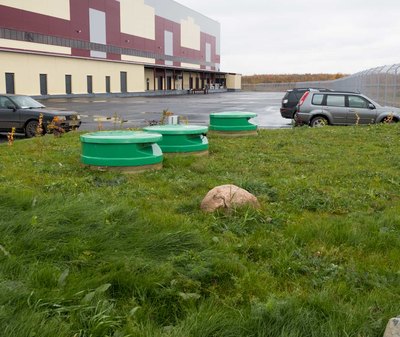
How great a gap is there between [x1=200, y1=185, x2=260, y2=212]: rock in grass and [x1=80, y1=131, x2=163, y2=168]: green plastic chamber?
2465mm

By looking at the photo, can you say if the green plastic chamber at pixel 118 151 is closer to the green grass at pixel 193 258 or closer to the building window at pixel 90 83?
the green grass at pixel 193 258

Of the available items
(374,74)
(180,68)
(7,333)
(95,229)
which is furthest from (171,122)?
(180,68)

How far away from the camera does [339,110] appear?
61.1 ft

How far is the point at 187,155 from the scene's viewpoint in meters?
9.55

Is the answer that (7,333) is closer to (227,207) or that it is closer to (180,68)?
(227,207)

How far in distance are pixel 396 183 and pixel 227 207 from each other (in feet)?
10.3

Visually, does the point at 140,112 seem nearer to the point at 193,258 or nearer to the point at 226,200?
the point at 226,200

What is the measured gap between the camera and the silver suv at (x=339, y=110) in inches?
730

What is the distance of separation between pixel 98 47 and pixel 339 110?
42326mm

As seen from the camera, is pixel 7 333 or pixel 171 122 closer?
pixel 7 333

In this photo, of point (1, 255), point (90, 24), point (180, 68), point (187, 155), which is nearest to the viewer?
point (1, 255)

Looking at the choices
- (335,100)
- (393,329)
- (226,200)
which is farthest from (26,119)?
(393,329)

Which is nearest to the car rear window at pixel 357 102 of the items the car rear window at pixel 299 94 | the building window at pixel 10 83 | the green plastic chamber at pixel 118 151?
the car rear window at pixel 299 94

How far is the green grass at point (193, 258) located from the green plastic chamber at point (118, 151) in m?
0.38
